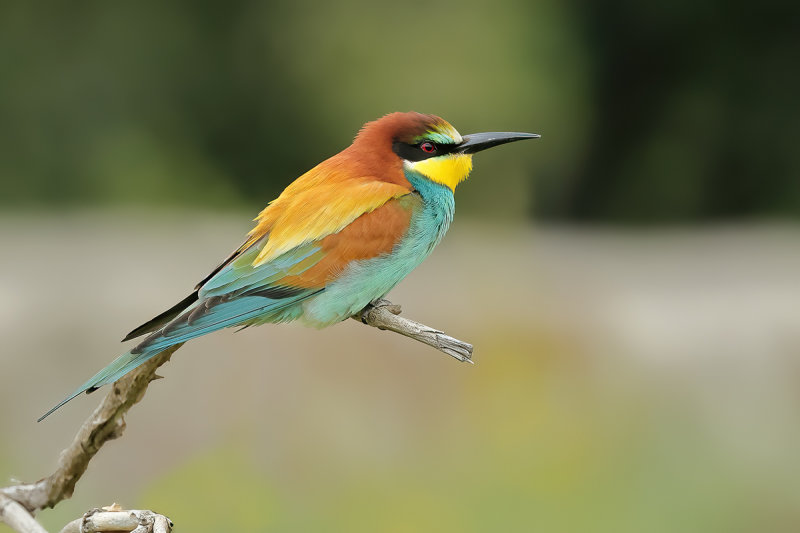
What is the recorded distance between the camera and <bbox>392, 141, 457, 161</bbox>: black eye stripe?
60.8 inches

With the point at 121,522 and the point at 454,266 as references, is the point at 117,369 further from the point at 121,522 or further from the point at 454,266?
the point at 454,266

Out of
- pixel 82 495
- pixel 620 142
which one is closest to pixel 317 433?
pixel 82 495

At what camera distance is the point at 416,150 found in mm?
1557

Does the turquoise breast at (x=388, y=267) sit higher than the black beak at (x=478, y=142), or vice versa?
the black beak at (x=478, y=142)

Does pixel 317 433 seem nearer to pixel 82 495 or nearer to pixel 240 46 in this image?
pixel 82 495

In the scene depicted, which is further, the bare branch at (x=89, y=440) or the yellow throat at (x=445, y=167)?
the yellow throat at (x=445, y=167)

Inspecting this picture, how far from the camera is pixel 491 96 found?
149 inches

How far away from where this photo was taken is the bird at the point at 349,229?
1.44m

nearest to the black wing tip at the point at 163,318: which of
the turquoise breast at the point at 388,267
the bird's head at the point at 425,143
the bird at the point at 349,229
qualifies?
the bird at the point at 349,229

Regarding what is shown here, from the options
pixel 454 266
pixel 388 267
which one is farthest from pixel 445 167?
pixel 454 266

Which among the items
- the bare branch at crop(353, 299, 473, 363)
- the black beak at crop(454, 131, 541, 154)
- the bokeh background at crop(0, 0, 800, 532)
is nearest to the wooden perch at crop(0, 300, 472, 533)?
the bare branch at crop(353, 299, 473, 363)

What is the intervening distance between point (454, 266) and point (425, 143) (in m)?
2.26

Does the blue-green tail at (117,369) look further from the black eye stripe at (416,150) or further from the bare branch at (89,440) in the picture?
the black eye stripe at (416,150)

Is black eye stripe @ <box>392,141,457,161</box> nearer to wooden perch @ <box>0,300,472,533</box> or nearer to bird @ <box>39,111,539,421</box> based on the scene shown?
bird @ <box>39,111,539,421</box>
